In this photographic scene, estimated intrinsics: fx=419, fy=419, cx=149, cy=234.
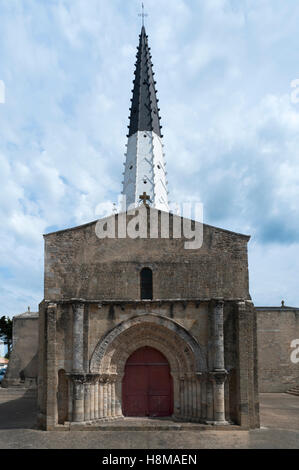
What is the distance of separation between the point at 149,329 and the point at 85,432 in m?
3.83

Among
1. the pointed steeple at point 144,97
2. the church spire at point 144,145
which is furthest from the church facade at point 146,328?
the pointed steeple at point 144,97

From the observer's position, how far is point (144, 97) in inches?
1352

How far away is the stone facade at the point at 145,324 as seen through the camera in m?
13.8

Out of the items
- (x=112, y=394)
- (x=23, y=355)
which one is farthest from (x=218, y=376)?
(x=23, y=355)

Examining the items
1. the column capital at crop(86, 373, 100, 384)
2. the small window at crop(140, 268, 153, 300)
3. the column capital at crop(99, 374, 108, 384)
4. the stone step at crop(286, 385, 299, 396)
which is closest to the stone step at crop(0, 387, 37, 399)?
the column capital at crop(99, 374, 108, 384)

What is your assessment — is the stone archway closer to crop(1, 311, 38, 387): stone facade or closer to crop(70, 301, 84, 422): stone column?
crop(70, 301, 84, 422): stone column

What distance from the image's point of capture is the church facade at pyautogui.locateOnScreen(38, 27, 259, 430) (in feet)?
45.3

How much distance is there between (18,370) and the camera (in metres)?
31.7

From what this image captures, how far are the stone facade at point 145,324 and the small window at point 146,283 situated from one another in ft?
0.70

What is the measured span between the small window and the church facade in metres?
0.04

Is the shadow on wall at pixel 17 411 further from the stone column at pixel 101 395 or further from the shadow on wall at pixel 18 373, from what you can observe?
the shadow on wall at pixel 18 373
